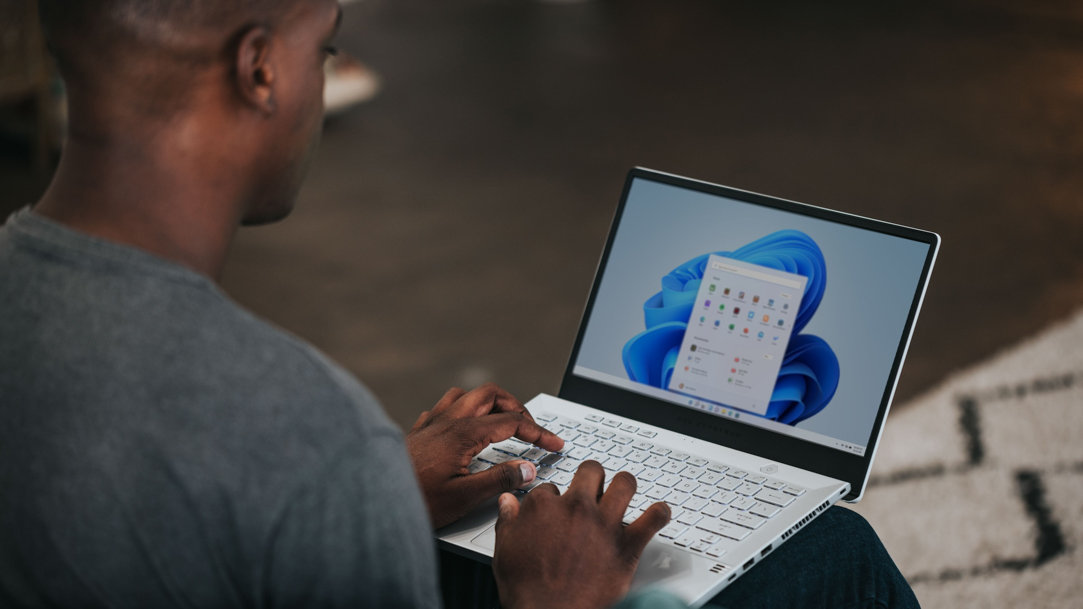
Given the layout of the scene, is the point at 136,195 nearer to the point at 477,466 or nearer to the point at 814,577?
the point at 477,466

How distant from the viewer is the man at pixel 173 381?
2.17 ft

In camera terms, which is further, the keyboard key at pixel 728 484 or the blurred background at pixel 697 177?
the blurred background at pixel 697 177

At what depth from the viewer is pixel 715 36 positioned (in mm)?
5434

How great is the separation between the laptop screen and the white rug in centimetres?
85

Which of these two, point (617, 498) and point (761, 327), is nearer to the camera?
point (617, 498)

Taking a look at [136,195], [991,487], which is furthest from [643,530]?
[991,487]

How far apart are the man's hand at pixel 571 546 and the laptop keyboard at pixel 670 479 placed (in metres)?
0.10

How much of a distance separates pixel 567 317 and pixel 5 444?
221 cm

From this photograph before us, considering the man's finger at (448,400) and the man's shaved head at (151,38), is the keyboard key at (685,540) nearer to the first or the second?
the man's finger at (448,400)

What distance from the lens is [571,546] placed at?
0.92 m

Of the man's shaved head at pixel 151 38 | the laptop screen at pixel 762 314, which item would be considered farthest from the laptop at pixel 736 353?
the man's shaved head at pixel 151 38

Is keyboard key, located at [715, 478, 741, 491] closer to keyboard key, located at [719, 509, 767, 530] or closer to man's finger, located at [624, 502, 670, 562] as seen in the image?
keyboard key, located at [719, 509, 767, 530]

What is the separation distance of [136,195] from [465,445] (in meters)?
0.44

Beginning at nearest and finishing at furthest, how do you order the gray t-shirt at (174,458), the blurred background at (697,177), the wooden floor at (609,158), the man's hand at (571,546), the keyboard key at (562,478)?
the gray t-shirt at (174,458)
the man's hand at (571,546)
the keyboard key at (562,478)
the blurred background at (697,177)
the wooden floor at (609,158)
